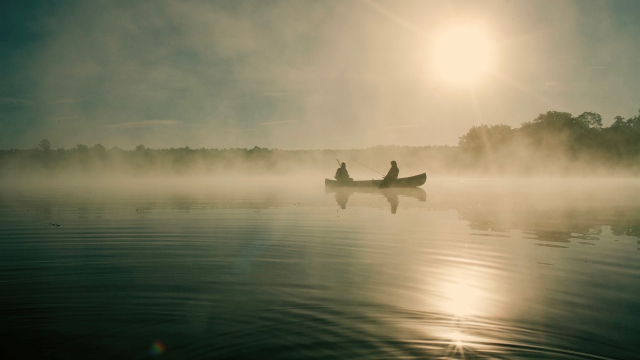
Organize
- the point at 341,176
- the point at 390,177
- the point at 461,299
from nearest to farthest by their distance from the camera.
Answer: the point at 461,299, the point at 390,177, the point at 341,176

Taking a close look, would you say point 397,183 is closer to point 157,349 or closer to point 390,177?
point 390,177

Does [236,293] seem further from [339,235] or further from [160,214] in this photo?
[160,214]

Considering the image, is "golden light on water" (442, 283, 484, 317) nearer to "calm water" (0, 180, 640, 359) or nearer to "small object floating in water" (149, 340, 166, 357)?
"calm water" (0, 180, 640, 359)

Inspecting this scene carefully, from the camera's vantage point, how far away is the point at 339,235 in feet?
31.6

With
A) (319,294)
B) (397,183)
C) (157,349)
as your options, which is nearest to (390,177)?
(397,183)

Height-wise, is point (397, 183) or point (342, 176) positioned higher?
point (342, 176)

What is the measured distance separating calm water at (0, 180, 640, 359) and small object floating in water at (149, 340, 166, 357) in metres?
0.02

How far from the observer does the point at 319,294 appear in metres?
4.91

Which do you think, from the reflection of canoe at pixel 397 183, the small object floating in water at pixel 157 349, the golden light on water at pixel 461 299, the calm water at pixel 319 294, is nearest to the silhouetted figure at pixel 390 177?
the reflection of canoe at pixel 397 183

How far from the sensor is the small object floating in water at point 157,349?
11.0 feet

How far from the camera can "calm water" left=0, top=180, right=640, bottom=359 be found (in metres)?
3.52

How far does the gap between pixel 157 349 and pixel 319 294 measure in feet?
6.53

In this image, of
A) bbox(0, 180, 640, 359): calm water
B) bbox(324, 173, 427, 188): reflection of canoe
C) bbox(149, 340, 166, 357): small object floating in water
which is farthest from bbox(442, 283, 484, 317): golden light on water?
bbox(324, 173, 427, 188): reflection of canoe

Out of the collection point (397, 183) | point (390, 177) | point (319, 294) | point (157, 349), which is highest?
point (390, 177)
